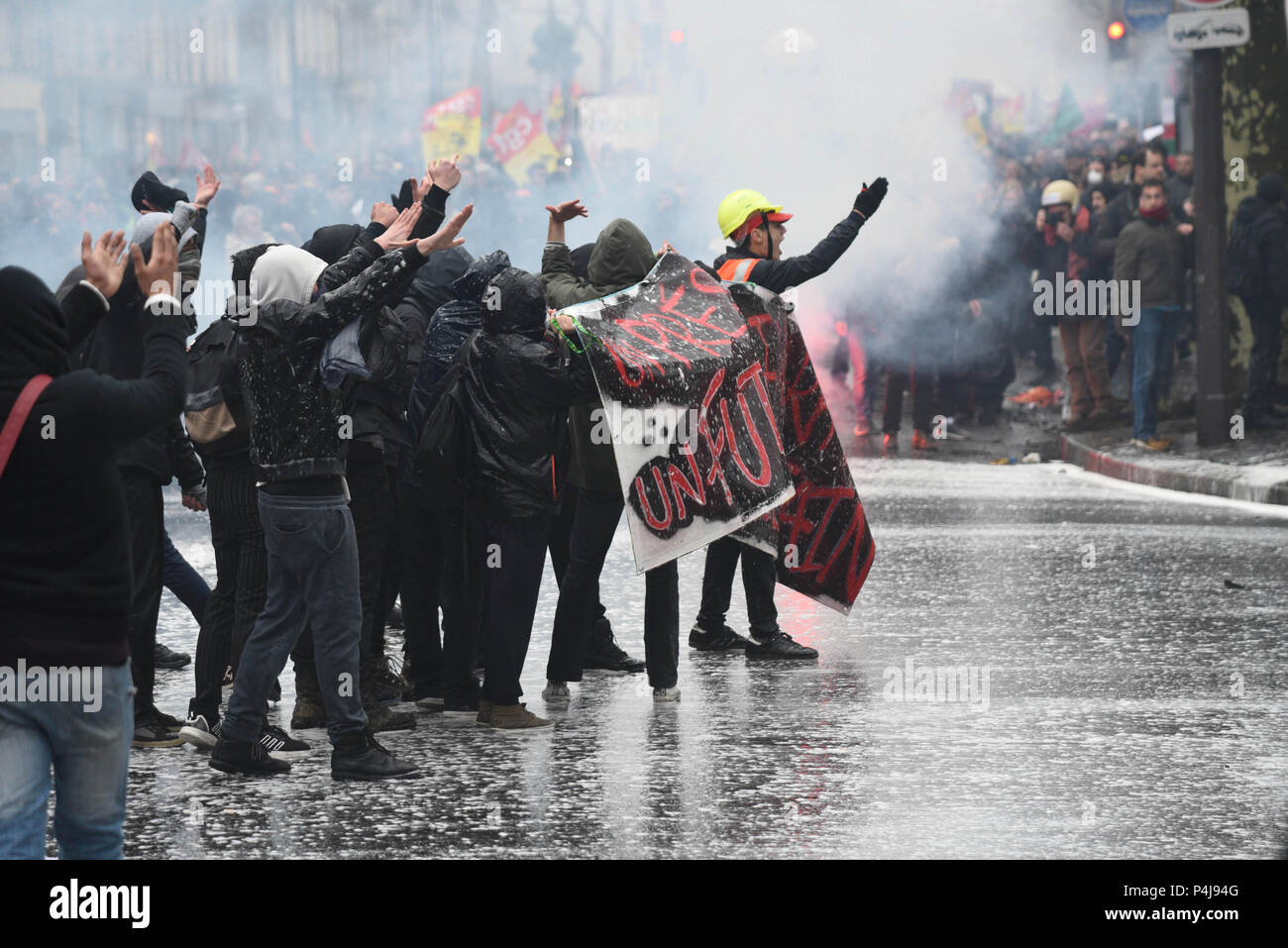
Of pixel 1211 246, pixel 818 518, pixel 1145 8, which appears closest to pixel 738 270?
pixel 818 518

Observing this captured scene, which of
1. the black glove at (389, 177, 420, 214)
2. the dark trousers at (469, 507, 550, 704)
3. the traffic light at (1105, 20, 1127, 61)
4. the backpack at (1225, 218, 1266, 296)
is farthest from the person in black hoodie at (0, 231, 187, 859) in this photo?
the traffic light at (1105, 20, 1127, 61)

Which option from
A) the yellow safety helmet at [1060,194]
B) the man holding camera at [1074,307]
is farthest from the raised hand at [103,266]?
the yellow safety helmet at [1060,194]

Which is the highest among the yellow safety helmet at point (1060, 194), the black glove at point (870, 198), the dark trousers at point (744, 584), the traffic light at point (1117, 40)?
the traffic light at point (1117, 40)

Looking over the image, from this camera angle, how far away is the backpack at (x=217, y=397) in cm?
576

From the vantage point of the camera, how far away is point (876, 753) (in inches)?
225

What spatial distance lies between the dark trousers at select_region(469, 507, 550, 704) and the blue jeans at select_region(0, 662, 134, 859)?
8.24 feet

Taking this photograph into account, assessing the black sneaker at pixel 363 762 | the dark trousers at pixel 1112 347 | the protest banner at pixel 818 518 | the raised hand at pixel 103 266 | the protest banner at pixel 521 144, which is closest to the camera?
the raised hand at pixel 103 266

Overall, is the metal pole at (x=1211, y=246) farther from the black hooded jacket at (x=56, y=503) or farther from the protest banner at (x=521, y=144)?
the protest banner at (x=521, y=144)

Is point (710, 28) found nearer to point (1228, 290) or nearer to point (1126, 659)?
point (1228, 290)

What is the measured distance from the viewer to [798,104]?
851 inches

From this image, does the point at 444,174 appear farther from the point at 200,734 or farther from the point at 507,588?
the point at 200,734

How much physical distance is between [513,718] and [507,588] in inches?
16.1
